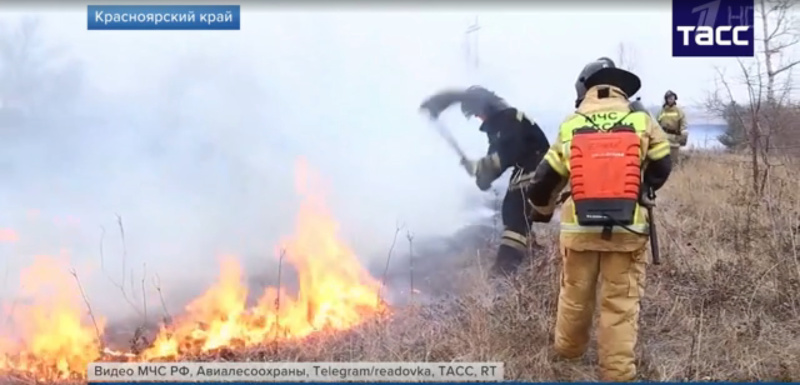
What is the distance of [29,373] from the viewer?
10.3 feet

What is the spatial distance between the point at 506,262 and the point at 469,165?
1.77 ft

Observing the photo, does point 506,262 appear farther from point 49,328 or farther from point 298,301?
point 49,328

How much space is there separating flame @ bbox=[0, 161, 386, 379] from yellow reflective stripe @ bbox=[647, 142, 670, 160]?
1408 mm

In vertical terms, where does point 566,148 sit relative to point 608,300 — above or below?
above

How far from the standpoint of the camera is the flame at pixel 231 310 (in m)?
3.09

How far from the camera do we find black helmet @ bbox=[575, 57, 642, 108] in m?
2.87

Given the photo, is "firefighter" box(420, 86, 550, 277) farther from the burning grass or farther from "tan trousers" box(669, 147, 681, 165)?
"tan trousers" box(669, 147, 681, 165)

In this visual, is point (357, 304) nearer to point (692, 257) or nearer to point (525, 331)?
point (525, 331)

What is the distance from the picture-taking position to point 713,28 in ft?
9.60

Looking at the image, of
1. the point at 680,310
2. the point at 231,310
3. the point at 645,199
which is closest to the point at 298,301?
the point at 231,310

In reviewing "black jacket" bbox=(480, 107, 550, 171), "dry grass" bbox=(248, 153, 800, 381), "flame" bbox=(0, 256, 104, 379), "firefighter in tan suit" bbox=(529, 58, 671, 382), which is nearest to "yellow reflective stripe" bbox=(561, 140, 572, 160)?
"firefighter in tan suit" bbox=(529, 58, 671, 382)

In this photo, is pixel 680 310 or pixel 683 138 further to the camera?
pixel 680 310

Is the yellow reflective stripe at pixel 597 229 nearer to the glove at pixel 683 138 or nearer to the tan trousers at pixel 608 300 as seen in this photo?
the tan trousers at pixel 608 300

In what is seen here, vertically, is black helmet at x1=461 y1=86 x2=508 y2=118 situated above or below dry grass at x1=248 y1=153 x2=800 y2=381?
above
